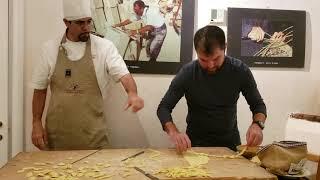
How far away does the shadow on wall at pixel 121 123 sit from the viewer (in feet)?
8.95

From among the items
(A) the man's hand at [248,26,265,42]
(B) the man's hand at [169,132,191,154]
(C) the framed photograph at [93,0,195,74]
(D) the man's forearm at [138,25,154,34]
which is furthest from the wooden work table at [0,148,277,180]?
(A) the man's hand at [248,26,265,42]

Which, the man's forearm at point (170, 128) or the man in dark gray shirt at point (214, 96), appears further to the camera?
the man in dark gray shirt at point (214, 96)

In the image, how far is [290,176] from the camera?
1763 mm

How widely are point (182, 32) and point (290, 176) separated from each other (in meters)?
1.30

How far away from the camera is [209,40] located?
2188mm

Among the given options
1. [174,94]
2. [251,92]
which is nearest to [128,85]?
[174,94]

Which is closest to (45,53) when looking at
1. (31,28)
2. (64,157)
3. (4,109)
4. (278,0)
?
(31,28)

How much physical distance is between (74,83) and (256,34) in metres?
1.33

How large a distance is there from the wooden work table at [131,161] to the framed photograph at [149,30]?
2.58 ft

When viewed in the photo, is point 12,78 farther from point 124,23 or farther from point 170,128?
point 170,128

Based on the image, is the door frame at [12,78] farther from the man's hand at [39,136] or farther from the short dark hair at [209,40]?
the short dark hair at [209,40]

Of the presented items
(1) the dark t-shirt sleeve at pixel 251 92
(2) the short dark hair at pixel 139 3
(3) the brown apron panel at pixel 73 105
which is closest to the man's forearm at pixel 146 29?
(2) the short dark hair at pixel 139 3

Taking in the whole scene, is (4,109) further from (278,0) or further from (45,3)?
(278,0)

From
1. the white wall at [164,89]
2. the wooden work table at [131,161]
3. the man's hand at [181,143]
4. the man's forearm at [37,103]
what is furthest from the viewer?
the white wall at [164,89]
